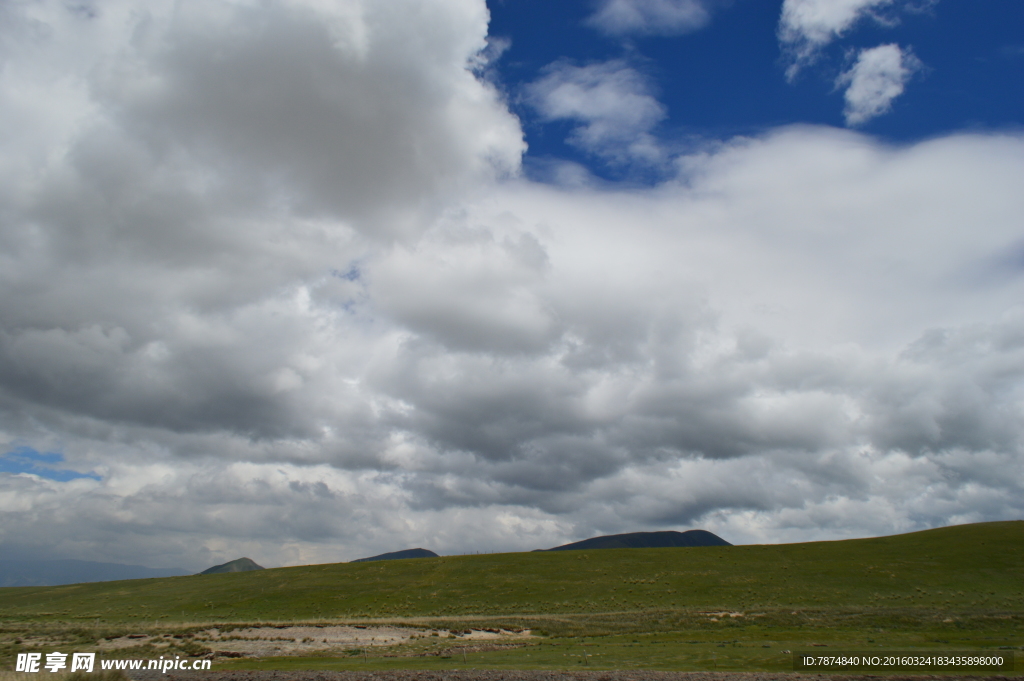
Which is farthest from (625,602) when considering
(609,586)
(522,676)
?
(522,676)

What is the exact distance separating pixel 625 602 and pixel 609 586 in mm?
12482

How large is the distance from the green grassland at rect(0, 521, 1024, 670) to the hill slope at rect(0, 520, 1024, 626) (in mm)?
349

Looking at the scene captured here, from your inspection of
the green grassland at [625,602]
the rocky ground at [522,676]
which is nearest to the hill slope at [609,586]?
the green grassland at [625,602]

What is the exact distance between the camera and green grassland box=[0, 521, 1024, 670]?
4069cm

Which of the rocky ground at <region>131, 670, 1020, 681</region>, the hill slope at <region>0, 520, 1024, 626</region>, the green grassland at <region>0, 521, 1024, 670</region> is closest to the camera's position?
the rocky ground at <region>131, 670, 1020, 681</region>

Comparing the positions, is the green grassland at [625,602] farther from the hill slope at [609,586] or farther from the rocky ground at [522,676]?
the rocky ground at [522,676]

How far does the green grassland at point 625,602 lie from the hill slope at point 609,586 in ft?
1.14

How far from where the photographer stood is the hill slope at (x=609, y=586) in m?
71.2

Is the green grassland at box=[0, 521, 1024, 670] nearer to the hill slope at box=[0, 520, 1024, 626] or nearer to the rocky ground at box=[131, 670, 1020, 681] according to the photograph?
the hill slope at box=[0, 520, 1024, 626]

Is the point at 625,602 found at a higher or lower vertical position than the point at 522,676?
Answer: lower

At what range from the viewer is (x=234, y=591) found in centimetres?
9644

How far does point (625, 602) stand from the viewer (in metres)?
73.8

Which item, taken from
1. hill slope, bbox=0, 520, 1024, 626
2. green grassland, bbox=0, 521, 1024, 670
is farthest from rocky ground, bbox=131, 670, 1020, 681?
hill slope, bbox=0, 520, 1024, 626

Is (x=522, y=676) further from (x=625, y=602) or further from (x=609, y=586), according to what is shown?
(x=609, y=586)
